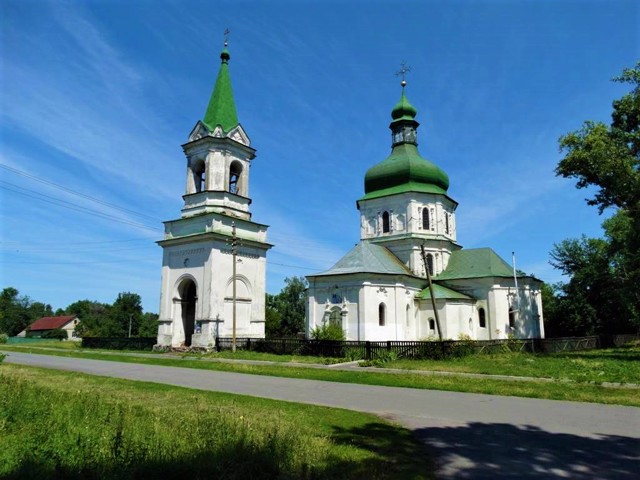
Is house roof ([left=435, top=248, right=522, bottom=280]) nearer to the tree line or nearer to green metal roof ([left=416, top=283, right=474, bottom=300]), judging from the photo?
green metal roof ([left=416, top=283, right=474, bottom=300])

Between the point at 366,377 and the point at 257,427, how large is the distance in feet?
29.9

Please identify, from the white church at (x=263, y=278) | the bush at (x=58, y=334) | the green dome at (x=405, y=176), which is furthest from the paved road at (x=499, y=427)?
the bush at (x=58, y=334)

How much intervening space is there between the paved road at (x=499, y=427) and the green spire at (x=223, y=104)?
2283 cm

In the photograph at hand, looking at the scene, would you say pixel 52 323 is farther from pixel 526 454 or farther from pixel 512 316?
pixel 526 454

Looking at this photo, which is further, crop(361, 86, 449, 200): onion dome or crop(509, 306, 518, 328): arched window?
crop(361, 86, 449, 200): onion dome

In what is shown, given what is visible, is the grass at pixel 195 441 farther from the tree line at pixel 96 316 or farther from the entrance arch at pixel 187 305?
the tree line at pixel 96 316

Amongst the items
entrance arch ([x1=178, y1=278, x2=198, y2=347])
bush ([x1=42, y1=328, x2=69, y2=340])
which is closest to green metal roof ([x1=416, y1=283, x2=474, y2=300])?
entrance arch ([x1=178, y1=278, x2=198, y2=347])

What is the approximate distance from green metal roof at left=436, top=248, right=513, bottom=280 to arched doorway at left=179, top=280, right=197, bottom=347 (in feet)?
62.3

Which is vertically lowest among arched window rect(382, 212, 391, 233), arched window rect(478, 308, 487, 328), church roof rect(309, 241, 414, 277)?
arched window rect(478, 308, 487, 328)

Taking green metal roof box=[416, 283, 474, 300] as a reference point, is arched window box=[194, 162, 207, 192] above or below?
above

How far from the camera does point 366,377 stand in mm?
15977

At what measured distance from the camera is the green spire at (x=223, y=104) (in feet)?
108

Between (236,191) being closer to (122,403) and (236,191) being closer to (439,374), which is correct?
(439,374)

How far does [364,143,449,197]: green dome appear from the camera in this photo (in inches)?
1548
